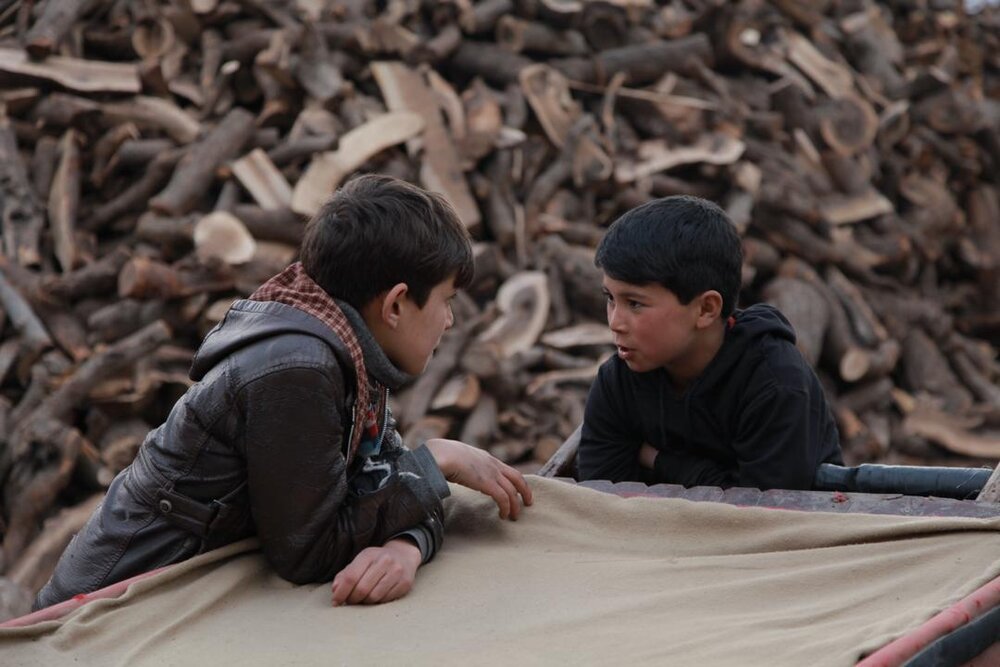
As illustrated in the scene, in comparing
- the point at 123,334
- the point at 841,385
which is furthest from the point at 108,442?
the point at 841,385

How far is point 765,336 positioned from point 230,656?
1390 millimetres

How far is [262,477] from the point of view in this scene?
199 cm

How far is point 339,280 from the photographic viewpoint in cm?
215

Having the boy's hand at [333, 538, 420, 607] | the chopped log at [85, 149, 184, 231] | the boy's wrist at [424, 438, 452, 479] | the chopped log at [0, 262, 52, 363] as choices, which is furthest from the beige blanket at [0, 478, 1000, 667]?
the chopped log at [85, 149, 184, 231]

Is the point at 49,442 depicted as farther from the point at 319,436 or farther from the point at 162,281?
the point at 319,436

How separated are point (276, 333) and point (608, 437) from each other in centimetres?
103

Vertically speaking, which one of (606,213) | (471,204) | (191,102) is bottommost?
(606,213)

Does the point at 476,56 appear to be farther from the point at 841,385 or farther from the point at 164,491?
the point at 164,491

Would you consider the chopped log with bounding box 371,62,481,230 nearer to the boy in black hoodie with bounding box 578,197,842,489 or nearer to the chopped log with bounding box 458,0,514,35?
the chopped log with bounding box 458,0,514,35

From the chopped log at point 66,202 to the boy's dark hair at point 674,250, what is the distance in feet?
10.6

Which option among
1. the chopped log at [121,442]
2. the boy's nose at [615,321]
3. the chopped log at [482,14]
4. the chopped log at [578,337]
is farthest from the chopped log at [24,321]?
the boy's nose at [615,321]

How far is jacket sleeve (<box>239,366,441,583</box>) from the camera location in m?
1.96

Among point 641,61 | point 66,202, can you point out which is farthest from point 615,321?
point 641,61

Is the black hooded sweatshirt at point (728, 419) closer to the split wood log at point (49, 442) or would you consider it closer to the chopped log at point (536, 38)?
the split wood log at point (49, 442)
